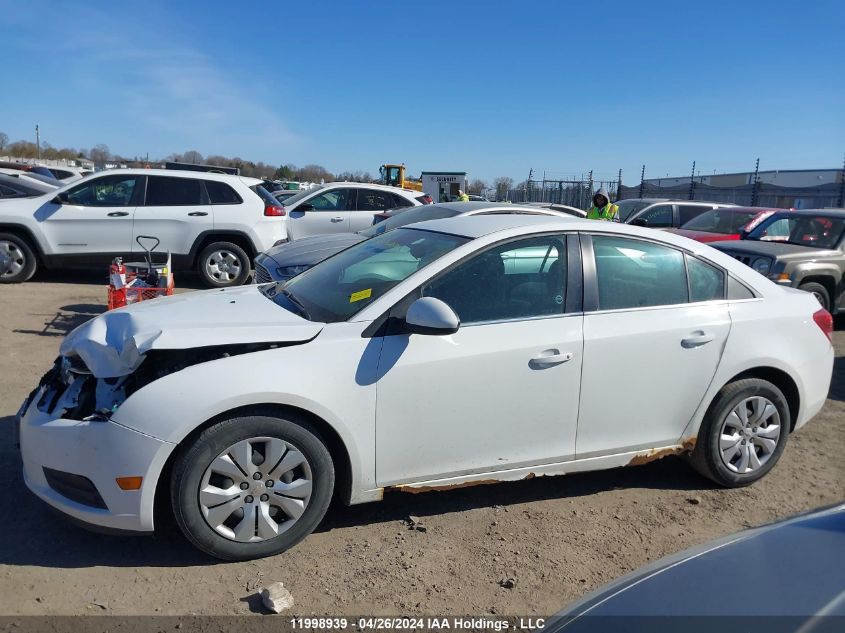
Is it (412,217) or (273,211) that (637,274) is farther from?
(273,211)

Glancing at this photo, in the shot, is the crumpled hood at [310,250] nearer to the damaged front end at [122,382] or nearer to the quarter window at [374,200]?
the damaged front end at [122,382]

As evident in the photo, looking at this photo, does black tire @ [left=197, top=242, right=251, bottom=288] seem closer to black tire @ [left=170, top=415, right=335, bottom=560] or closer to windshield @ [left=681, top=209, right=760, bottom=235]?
black tire @ [left=170, top=415, right=335, bottom=560]

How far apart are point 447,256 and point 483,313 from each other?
0.37 meters

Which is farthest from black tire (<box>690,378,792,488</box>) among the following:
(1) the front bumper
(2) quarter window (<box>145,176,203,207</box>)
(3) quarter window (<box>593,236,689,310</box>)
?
(2) quarter window (<box>145,176,203,207</box>)

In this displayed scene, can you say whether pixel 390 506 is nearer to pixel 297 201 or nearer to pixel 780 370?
pixel 780 370

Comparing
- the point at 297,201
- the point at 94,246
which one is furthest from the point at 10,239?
the point at 297,201

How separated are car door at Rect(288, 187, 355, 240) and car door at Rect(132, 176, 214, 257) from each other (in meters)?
2.48

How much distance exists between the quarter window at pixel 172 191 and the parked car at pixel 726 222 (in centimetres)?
778

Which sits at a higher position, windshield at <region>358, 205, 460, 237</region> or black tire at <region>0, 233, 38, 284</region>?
windshield at <region>358, 205, 460, 237</region>

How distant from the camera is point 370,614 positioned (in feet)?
9.78

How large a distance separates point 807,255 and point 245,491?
8.18 m

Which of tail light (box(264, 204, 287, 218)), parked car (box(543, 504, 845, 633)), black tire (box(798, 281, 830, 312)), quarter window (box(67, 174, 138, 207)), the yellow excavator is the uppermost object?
the yellow excavator

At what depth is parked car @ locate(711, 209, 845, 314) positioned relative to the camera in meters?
8.61

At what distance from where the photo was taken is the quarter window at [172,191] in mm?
10286
